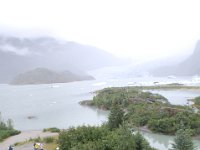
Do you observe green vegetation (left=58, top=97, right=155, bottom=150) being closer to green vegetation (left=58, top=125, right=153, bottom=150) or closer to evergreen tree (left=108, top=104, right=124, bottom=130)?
green vegetation (left=58, top=125, right=153, bottom=150)

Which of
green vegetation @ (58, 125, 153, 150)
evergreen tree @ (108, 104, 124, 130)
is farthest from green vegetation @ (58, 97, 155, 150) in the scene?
evergreen tree @ (108, 104, 124, 130)

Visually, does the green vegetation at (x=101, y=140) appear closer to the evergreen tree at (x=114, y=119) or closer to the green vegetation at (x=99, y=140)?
the green vegetation at (x=99, y=140)

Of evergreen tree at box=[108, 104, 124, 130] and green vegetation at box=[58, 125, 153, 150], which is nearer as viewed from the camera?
green vegetation at box=[58, 125, 153, 150]

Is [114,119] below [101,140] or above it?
above

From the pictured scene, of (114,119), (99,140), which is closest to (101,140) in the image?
(99,140)

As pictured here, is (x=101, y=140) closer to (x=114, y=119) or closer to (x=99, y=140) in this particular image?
Result: (x=99, y=140)

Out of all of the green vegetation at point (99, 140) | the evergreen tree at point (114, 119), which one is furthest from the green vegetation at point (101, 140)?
the evergreen tree at point (114, 119)

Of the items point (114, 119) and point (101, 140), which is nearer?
point (101, 140)

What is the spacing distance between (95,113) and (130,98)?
31.8ft

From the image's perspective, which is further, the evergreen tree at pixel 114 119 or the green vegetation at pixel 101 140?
the evergreen tree at pixel 114 119

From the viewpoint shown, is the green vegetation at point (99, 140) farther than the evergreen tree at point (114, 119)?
No

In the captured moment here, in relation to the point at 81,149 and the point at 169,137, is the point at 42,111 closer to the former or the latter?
the point at 169,137

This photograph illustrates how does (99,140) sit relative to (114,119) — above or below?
below

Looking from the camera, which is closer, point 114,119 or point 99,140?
point 99,140
